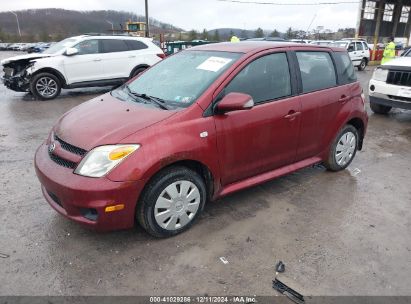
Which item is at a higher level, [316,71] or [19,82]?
[316,71]

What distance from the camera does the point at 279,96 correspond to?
3740 millimetres

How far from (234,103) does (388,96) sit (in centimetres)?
585

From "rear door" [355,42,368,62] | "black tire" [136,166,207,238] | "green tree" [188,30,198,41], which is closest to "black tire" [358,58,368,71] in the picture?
"rear door" [355,42,368,62]

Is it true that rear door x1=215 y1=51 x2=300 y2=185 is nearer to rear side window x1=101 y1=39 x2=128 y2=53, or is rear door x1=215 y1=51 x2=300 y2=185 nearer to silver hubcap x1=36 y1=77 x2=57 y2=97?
rear side window x1=101 y1=39 x2=128 y2=53

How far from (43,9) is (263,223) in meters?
126

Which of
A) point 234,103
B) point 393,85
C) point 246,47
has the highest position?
point 246,47

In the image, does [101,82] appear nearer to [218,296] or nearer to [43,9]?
[218,296]

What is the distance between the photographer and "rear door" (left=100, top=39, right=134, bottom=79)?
33.3 feet

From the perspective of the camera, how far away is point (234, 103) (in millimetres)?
3074

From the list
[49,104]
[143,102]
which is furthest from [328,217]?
[49,104]

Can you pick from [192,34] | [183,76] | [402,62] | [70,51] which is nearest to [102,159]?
[183,76]

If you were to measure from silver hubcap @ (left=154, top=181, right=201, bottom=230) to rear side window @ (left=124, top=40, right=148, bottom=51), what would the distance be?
8400 mm

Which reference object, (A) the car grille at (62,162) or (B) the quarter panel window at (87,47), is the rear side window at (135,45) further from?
(A) the car grille at (62,162)

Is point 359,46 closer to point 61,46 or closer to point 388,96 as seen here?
point 388,96
